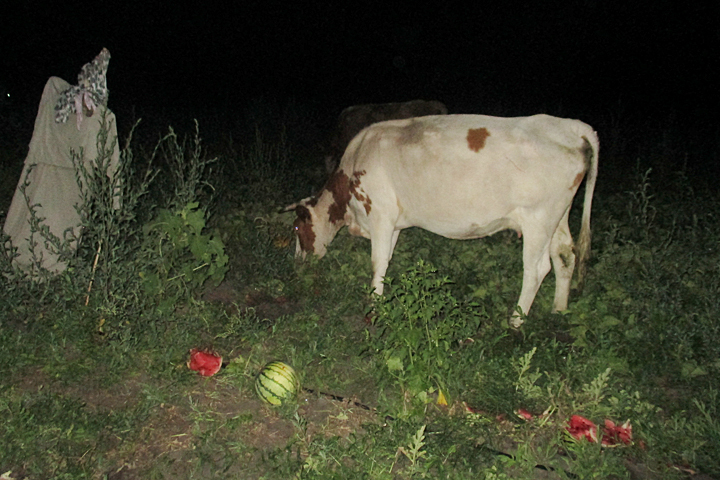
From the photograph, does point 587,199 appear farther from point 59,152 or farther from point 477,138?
point 59,152

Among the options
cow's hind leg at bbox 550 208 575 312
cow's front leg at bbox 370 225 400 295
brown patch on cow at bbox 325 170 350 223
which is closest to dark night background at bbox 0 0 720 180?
brown patch on cow at bbox 325 170 350 223

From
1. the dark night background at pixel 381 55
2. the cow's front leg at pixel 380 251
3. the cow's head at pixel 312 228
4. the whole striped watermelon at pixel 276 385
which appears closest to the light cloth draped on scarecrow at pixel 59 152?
the whole striped watermelon at pixel 276 385

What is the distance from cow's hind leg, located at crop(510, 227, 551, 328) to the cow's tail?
33 centimetres

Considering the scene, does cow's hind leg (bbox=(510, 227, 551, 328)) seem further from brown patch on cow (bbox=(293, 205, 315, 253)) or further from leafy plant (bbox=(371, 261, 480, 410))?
brown patch on cow (bbox=(293, 205, 315, 253))

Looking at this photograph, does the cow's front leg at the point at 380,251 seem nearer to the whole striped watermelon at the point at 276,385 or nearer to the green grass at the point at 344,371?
the green grass at the point at 344,371

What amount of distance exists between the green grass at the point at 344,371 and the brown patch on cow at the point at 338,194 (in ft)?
1.95

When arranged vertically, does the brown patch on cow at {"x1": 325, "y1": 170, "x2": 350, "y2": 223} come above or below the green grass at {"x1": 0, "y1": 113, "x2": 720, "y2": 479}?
above

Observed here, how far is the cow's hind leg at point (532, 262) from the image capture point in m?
4.77

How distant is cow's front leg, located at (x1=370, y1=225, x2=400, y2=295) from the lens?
17.4 feet

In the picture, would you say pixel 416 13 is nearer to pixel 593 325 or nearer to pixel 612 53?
pixel 612 53

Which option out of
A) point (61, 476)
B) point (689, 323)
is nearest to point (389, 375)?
point (61, 476)

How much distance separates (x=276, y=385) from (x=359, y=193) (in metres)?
2.29

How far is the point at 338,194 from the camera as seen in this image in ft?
18.6

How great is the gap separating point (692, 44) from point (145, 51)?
20.3m
